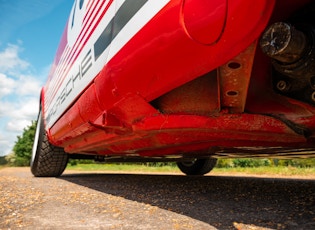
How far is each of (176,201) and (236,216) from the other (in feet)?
1.83

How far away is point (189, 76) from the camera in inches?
46.8

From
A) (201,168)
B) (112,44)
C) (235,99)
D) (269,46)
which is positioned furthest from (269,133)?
(201,168)

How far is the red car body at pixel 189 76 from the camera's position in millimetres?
997

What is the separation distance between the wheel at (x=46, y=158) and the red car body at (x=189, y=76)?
6.63ft

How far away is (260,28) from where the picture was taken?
0.91m

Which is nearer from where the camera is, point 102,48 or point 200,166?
point 102,48

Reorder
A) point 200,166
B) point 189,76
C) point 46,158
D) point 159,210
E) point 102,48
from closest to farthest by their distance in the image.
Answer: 1. point 189,76
2. point 102,48
3. point 159,210
4. point 46,158
5. point 200,166

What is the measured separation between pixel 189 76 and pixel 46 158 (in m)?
3.24

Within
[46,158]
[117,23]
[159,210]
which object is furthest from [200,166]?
[117,23]

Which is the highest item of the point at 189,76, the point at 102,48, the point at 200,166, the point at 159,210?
the point at 102,48

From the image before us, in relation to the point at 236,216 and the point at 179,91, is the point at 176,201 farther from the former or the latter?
the point at 179,91

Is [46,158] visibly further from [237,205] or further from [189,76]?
[189,76]

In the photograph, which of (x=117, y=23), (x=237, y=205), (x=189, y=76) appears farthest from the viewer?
(x=237, y=205)

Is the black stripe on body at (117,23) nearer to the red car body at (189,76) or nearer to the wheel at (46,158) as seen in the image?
the red car body at (189,76)
